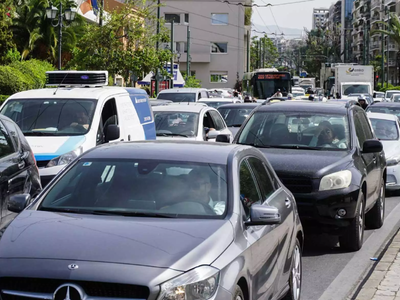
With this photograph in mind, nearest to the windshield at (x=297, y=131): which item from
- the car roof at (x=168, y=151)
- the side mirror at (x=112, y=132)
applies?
the side mirror at (x=112, y=132)

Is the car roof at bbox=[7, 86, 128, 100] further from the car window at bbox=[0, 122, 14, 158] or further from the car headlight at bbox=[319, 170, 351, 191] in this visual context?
the car headlight at bbox=[319, 170, 351, 191]

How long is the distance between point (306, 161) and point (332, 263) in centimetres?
131

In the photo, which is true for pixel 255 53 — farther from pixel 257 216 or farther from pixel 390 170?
pixel 257 216

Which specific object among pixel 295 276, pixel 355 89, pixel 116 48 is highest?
pixel 116 48

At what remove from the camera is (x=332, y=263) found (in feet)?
30.2

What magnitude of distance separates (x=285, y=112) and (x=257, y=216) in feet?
19.4

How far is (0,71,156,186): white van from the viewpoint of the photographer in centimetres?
1180

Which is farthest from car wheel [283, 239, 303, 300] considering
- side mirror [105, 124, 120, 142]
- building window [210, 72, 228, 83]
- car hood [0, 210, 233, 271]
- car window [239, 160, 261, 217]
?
building window [210, 72, 228, 83]

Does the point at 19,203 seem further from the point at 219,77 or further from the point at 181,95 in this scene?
the point at 219,77

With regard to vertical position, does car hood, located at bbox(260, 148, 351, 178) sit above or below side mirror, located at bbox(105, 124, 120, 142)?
below

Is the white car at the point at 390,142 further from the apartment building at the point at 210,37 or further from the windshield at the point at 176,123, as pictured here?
the apartment building at the point at 210,37

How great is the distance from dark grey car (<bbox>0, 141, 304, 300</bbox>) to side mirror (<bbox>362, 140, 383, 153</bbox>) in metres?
3.66

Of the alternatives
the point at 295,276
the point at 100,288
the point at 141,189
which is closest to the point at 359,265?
the point at 295,276

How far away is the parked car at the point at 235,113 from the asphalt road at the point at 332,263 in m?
9.59
